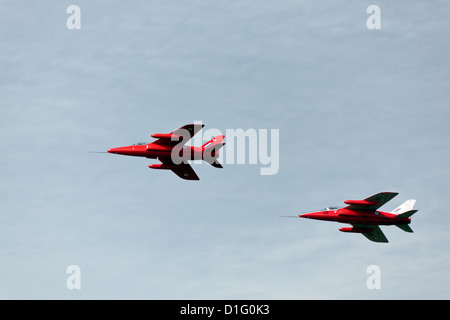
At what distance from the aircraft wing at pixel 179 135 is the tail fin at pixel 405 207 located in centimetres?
3741

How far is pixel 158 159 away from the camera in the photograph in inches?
5207

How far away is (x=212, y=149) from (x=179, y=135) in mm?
5701

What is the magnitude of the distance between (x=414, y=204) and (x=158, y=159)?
42719 mm

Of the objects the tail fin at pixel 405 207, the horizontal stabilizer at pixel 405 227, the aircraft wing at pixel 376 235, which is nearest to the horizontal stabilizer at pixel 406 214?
the horizontal stabilizer at pixel 405 227

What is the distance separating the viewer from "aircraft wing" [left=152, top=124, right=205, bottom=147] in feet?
410

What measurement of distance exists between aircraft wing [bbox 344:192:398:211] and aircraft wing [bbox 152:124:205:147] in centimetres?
2764

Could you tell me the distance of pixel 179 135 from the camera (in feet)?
417

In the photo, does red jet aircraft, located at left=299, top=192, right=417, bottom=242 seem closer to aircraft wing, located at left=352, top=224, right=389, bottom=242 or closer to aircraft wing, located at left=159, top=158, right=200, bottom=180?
aircraft wing, located at left=352, top=224, right=389, bottom=242

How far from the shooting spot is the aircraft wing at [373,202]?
13375 centimetres

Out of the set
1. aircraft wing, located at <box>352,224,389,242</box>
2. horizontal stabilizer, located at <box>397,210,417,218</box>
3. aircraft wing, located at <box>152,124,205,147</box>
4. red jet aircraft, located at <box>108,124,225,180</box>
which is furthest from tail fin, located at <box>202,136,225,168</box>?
horizontal stabilizer, located at <box>397,210,417,218</box>

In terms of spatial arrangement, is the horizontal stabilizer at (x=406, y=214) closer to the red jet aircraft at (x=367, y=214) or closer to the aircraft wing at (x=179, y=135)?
the red jet aircraft at (x=367, y=214)
